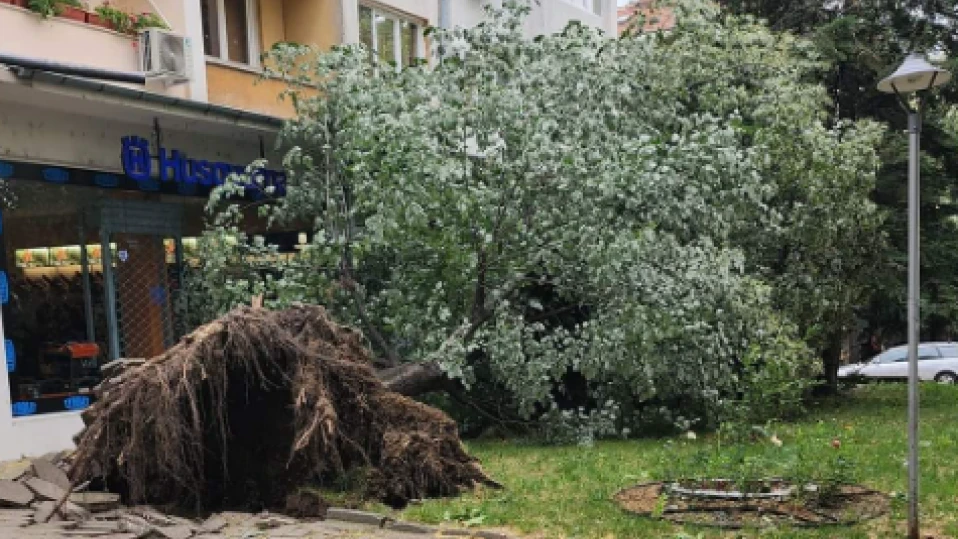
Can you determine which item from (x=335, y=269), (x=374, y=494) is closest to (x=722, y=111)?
(x=335, y=269)

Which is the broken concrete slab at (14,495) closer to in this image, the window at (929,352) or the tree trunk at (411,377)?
the tree trunk at (411,377)

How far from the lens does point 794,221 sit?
1331cm

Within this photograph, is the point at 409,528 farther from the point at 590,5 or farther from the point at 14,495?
the point at 590,5

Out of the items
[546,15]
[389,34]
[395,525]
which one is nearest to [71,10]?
[389,34]

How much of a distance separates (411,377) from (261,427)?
7.13 feet

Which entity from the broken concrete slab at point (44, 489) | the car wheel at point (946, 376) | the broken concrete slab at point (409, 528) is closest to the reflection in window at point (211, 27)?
the broken concrete slab at point (44, 489)

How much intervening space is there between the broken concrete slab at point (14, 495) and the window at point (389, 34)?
10084mm

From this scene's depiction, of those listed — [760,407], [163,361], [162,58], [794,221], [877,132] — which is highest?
[162,58]

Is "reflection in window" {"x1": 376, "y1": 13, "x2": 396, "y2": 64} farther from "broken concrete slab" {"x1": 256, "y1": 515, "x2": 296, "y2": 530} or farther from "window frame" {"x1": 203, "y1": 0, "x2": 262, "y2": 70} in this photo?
"broken concrete slab" {"x1": 256, "y1": 515, "x2": 296, "y2": 530}

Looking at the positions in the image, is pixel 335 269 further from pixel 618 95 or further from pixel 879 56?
pixel 879 56

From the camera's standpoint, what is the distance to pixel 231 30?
13.9 metres

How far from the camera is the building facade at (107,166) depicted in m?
10.2

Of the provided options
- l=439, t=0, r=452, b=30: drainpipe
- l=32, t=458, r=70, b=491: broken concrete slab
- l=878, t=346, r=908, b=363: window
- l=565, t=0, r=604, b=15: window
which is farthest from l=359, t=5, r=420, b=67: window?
l=878, t=346, r=908, b=363: window

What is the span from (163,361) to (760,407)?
6.44 meters
